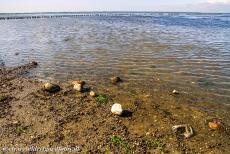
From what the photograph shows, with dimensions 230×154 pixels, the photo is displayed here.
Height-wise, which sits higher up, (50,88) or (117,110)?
(50,88)

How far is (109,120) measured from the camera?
34.6ft

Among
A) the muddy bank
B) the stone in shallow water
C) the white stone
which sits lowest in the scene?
the muddy bank

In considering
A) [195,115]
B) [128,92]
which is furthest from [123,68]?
[195,115]

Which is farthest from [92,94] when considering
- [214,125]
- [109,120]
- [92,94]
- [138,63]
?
[138,63]

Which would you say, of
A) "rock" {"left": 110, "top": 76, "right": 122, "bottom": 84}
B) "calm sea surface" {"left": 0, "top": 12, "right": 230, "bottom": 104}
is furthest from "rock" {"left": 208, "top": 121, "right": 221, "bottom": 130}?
"rock" {"left": 110, "top": 76, "right": 122, "bottom": 84}

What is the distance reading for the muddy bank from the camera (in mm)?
8969

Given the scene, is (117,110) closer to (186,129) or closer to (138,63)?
(186,129)

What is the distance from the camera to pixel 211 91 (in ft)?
43.4

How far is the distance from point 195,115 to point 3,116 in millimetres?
7353

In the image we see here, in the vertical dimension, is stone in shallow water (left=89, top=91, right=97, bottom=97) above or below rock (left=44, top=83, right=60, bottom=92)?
below

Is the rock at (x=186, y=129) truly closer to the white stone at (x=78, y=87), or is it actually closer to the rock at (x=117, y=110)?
the rock at (x=117, y=110)

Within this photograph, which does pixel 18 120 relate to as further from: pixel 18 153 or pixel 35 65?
pixel 35 65

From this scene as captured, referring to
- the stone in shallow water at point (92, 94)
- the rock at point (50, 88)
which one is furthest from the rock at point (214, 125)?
the rock at point (50, 88)

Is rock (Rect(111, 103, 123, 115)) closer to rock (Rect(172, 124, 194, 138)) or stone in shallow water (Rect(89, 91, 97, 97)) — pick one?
stone in shallow water (Rect(89, 91, 97, 97))
